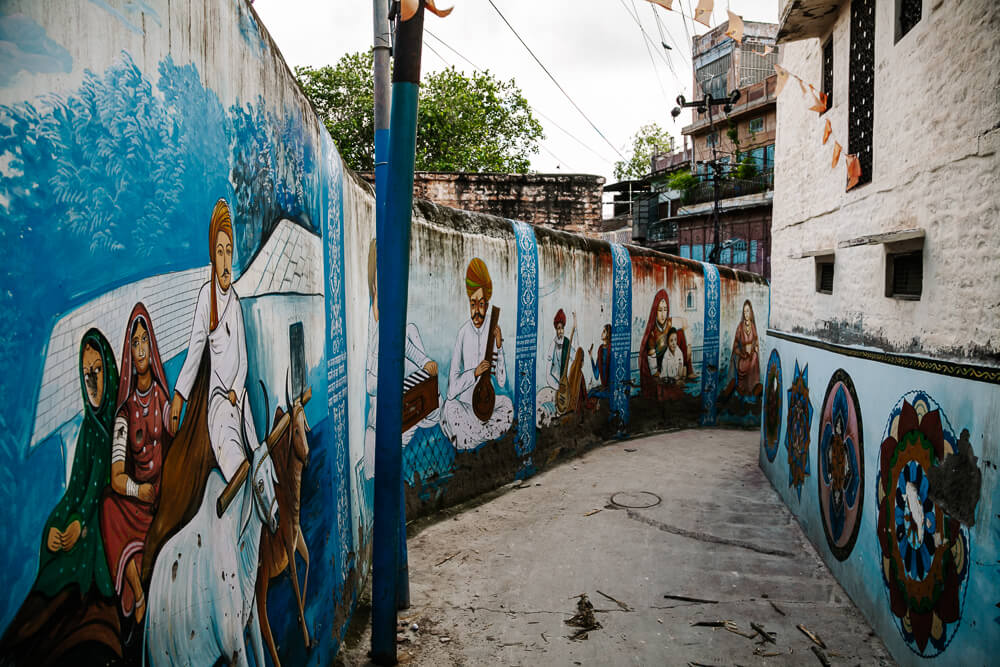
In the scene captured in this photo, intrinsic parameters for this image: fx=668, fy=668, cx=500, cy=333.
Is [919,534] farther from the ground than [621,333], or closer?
closer

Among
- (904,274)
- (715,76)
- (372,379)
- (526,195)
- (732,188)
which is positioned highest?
(715,76)

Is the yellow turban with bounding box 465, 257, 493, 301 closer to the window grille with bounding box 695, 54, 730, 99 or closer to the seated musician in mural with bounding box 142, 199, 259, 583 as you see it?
the seated musician in mural with bounding box 142, 199, 259, 583

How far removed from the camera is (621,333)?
1063 cm

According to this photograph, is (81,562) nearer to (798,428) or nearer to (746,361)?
(798,428)

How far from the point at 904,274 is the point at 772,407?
442 centimetres

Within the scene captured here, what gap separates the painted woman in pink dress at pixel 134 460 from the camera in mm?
1447

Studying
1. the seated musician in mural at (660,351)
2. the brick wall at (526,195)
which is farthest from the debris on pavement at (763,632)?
the brick wall at (526,195)

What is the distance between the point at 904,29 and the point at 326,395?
14.5 feet

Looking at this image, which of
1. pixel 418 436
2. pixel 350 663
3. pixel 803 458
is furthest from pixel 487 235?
pixel 350 663

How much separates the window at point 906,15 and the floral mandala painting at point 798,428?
3261 mm

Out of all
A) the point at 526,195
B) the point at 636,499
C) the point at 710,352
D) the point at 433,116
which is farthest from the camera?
the point at 433,116

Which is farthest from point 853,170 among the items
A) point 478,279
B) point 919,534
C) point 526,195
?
point 526,195

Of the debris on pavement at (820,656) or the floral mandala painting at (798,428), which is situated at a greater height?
the floral mandala painting at (798,428)

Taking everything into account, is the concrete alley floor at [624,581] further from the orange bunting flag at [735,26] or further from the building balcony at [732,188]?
the building balcony at [732,188]
